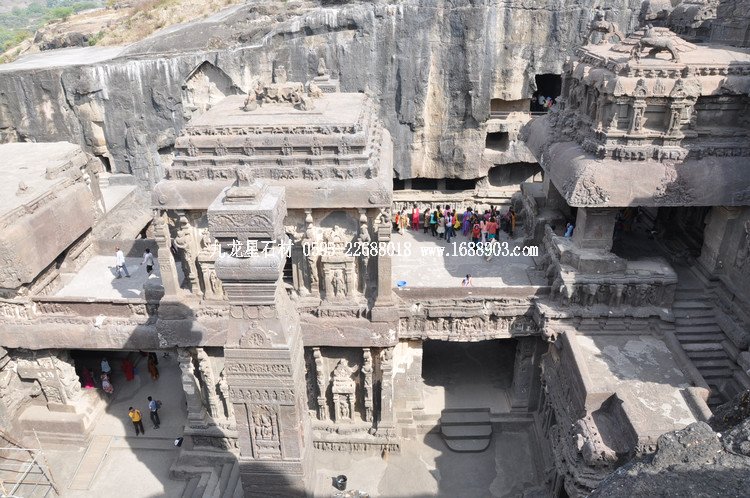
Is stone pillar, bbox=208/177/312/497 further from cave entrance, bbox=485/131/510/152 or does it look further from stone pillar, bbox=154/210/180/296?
cave entrance, bbox=485/131/510/152

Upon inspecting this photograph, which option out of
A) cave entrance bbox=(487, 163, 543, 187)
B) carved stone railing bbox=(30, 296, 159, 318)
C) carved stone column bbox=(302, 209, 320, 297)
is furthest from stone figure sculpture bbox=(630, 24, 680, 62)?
cave entrance bbox=(487, 163, 543, 187)

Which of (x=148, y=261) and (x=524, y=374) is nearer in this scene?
(x=524, y=374)

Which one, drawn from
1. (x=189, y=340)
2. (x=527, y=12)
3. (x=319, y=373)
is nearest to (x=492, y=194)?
(x=527, y=12)

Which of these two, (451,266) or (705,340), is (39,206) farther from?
(705,340)

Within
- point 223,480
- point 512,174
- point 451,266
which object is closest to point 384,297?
point 451,266

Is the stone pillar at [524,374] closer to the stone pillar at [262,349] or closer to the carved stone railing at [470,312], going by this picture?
the carved stone railing at [470,312]

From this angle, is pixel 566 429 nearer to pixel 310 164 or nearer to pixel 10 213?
pixel 310 164

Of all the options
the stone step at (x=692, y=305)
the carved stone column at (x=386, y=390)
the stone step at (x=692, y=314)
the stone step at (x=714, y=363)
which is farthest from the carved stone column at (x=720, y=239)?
the carved stone column at (x=386, y=390)
